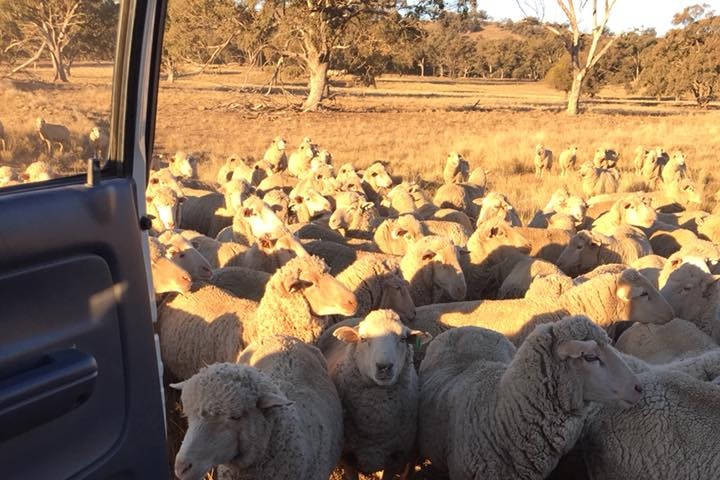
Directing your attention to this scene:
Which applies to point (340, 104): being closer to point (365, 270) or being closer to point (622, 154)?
point (622, 154)

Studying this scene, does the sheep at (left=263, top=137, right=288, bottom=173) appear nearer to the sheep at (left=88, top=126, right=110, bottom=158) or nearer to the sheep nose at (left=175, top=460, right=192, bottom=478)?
the sheep nose at (left=175, top=460, right=192, bottom=478)

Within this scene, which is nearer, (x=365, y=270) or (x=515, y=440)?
(x=515, y=440)

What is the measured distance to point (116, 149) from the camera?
175 cm

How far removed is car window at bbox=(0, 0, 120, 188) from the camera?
167 cm

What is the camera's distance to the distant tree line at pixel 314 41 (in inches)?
66.5

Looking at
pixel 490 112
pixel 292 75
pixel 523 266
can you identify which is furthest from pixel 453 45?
pixel 523 266

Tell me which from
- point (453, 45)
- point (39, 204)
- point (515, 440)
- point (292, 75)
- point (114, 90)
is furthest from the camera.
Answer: point (453, 45)

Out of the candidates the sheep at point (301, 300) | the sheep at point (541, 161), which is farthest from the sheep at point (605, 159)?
the sheep at point (301, 300)

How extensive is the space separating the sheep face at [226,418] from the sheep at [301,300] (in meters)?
1.41

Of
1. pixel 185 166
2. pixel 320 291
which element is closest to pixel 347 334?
pixel 320 291

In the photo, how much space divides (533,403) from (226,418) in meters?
1.73

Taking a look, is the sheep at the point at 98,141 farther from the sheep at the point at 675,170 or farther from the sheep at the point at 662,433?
the sheep at the point at 675,170

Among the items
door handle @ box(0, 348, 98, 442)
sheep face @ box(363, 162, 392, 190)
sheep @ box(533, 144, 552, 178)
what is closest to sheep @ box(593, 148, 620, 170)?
sheep @ box(533, 144, 552, 178)

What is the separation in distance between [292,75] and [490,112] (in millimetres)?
16227
